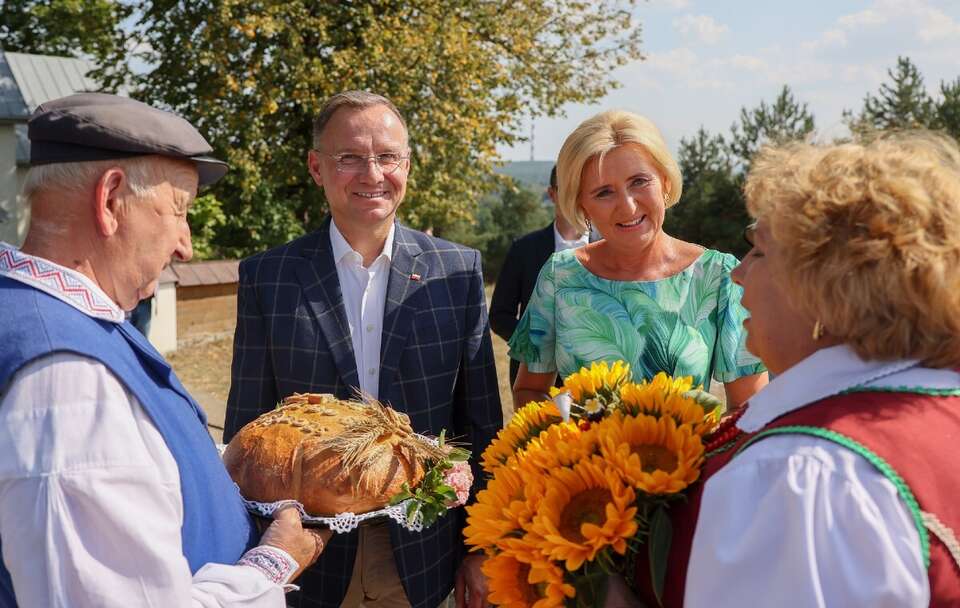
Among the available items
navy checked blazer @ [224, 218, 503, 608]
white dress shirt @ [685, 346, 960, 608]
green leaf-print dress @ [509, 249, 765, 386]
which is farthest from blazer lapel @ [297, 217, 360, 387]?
white dress shirt @ [685, 346, 960, 608]

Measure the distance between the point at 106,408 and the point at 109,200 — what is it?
439 millimetres

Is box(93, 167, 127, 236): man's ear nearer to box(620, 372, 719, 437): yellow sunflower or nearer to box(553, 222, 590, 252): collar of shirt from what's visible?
box(620, 372, 719, 437): yellow sunflower

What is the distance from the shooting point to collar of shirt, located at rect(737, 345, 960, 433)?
4.54ft

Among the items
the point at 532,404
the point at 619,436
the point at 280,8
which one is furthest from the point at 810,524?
the point at 280,8

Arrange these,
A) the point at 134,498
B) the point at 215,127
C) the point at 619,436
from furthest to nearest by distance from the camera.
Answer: the point at 215,127 → the point at 619,436 → the point at 134,498

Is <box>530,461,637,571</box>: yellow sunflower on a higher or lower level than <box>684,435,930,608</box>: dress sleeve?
lower

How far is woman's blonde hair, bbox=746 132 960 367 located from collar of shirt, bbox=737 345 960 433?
2 centimetres

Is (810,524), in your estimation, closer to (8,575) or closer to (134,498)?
(134,498)

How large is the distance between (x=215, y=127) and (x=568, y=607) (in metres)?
14.3

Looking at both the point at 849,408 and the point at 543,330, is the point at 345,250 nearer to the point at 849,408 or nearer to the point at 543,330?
the point at 543,330

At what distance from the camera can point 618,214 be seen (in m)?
2.83

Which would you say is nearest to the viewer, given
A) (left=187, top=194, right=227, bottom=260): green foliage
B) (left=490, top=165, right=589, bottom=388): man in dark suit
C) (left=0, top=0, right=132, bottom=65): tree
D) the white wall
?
(left=490, top=165, right=589, bottom=388): man in dark suit

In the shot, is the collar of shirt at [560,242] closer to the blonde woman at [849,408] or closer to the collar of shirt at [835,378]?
the blonde woman at [849,408]

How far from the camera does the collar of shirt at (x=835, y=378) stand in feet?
4.54
